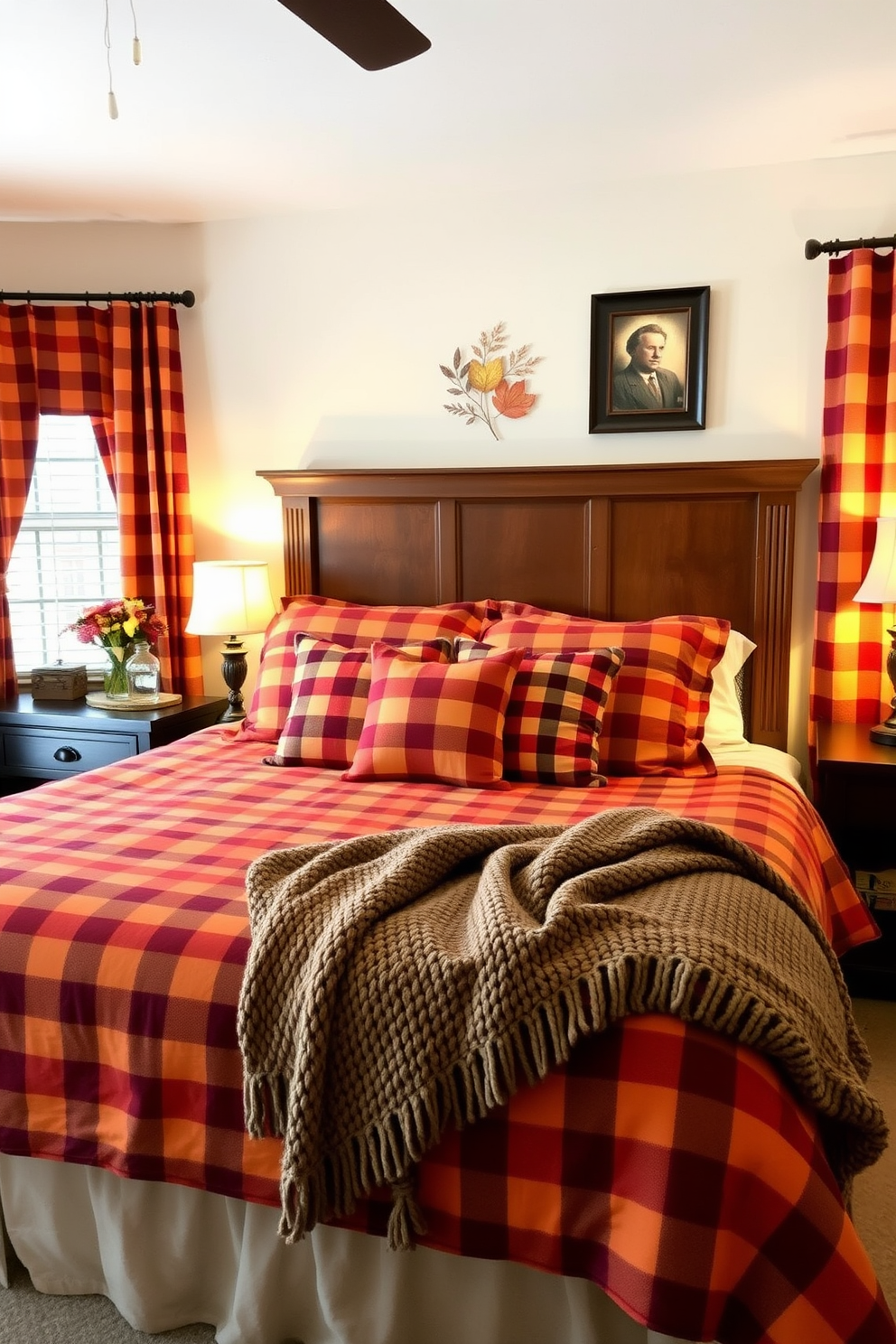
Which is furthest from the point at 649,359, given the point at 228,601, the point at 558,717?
the point at 228,601

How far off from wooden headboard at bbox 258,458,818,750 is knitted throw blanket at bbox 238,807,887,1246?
1.83 meters

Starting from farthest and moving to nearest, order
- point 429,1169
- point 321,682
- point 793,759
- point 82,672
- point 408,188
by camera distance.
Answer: point 82,672, point 408,188, point 793,759, point 321,682, point 429,1169

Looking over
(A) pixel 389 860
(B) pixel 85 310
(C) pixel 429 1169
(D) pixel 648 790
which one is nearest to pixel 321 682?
(D) pixel 648 790

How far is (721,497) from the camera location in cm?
325

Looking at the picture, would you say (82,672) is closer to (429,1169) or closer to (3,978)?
(3,978)

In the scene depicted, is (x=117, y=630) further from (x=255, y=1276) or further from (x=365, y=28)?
(x=255, y=1276)

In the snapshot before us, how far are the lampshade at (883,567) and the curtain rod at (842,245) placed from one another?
0.85 metres

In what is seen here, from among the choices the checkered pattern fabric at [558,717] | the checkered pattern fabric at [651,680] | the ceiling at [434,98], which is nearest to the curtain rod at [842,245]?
the ceiling at [434,98]

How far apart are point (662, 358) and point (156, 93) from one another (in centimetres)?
171

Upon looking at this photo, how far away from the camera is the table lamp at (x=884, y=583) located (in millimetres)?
2863

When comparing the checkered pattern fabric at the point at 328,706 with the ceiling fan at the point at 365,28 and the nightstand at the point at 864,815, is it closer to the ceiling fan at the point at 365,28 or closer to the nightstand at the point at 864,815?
the nightstand at the point at 864,815

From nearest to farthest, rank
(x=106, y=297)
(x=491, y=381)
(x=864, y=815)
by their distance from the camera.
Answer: (x=864, y=815), (x=491, y=381), (x=106, y=297)

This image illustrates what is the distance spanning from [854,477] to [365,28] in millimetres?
2051

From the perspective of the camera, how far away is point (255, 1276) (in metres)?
1.59
